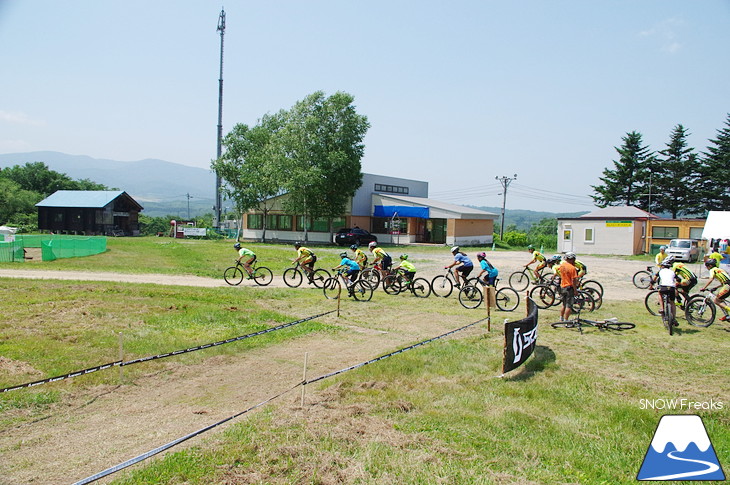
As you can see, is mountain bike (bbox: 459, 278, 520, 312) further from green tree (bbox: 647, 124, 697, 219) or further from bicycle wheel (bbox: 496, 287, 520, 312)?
green tree (bbox: 647, 124, 697, 219)

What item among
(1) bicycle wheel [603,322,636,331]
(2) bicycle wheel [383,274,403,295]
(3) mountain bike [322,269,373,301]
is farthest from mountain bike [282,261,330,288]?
(1) bicycle wheel [603,322,636,331]

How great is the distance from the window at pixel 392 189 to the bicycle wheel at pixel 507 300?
4258 cm

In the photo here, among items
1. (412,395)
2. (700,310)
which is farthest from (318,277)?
(412,395)

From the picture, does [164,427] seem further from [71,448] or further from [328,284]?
[328,284]

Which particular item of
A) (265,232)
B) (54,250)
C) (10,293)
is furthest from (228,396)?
(265,232)

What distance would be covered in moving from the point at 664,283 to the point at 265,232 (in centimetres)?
4942

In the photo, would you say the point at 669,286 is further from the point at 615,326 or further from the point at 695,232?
the point at 695,232

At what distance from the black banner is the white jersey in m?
4.84

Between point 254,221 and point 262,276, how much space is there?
40908mm

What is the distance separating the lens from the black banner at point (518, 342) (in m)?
8.19

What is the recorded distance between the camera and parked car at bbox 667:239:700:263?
3512cm

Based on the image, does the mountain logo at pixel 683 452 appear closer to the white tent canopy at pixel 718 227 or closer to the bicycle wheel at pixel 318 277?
the bicycle wheel at pixel 318 277

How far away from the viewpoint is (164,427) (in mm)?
6277

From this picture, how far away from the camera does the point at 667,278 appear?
12.3 meters
